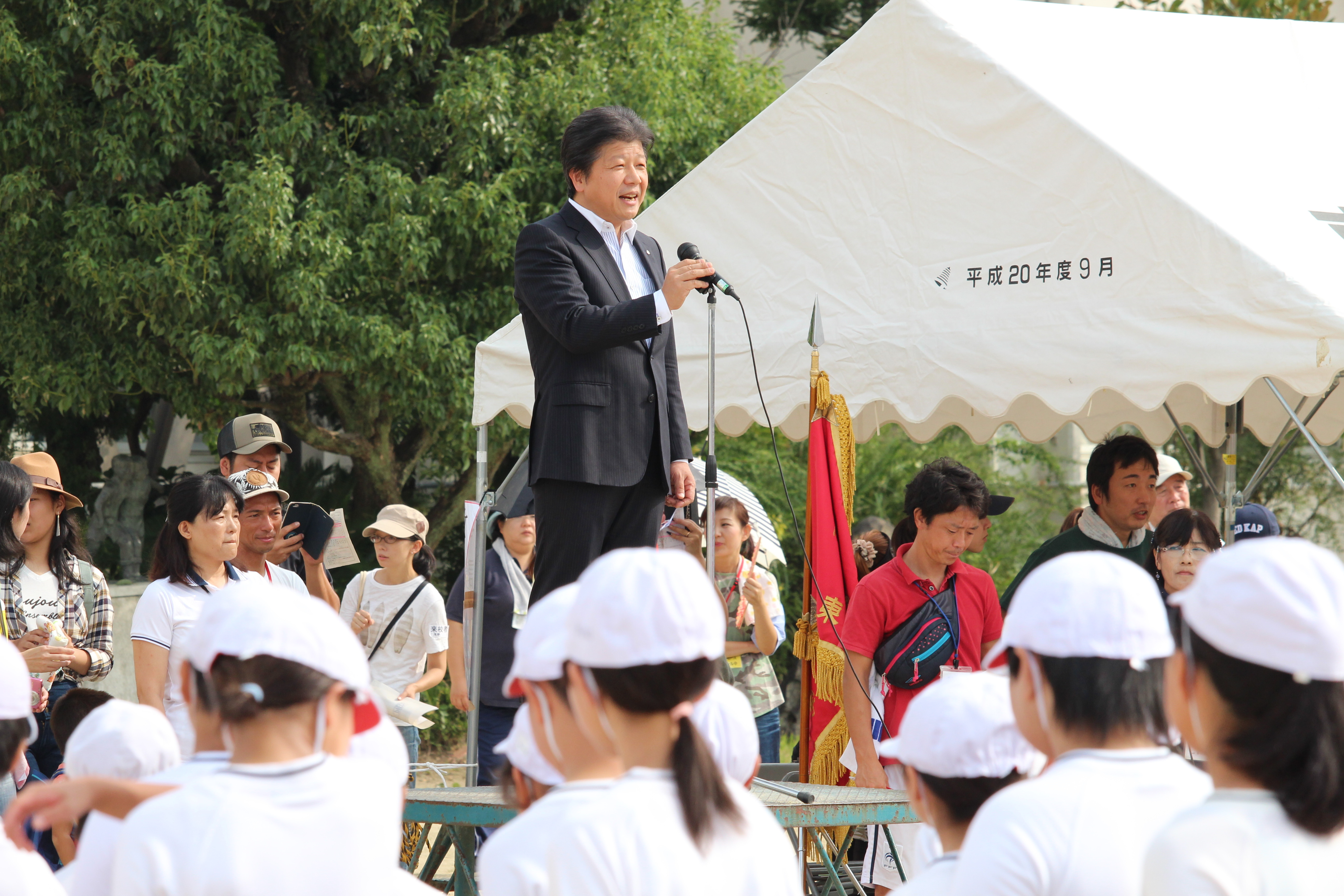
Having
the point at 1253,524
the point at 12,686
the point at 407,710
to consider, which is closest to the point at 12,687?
the point at 12,686

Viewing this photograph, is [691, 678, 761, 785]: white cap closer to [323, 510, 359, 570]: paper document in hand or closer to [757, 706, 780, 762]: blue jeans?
[323, 510, 359, 570]: paper document in hand

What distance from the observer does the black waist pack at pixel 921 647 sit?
4391mm

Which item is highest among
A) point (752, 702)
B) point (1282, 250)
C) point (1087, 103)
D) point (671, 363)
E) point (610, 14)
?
point (610, 14)

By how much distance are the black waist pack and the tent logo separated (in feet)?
5.55

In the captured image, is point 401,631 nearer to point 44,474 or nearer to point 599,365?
point 44,474

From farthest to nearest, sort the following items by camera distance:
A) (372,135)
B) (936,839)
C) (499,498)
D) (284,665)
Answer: (372,135) → (499,498) → (936,839) → (284,665)

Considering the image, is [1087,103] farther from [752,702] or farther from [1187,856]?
[1187,856]

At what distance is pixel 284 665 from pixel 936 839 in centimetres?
102

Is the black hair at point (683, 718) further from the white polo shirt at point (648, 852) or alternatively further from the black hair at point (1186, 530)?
the black hair at point (1186, 530)

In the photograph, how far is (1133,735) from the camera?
6.48 feet

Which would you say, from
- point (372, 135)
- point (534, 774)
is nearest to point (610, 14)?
point (372, 135)

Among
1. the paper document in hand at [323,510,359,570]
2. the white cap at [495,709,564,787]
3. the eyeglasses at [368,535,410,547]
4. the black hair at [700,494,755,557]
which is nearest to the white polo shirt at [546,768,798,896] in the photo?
the white cap at [495,709,564,787]

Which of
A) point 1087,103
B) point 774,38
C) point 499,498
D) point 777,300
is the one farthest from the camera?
point 774,38

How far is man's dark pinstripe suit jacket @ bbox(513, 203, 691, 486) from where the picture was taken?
3922mm
